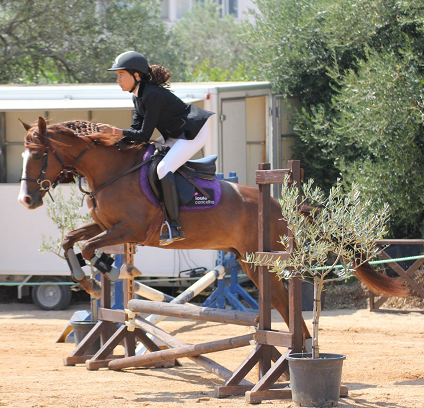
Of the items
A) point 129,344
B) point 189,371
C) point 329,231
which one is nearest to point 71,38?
point 129,344

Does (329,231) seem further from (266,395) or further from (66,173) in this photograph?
(66,173)

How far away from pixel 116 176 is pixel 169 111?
0.66 m

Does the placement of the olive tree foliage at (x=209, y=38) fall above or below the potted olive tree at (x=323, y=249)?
above

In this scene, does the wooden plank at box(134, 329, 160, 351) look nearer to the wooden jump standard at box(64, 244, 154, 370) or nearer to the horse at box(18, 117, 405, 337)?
the wooden jump standard at box(64, 244, 154, 370)

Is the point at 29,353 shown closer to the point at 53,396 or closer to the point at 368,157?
the point at 53,396

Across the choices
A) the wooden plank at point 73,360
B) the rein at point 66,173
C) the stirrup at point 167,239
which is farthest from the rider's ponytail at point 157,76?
the wooden plank at point 73,360

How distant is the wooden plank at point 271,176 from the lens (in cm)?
515

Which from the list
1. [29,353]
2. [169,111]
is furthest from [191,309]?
[29,353]

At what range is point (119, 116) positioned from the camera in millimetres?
10531

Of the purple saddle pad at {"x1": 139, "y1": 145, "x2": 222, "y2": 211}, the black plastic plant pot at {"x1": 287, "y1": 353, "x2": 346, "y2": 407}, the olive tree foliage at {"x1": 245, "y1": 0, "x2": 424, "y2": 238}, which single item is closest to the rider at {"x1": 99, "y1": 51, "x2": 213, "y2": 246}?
the purple saddle pad at {"x1": 139, "y1": 145, "x2": 222, "y2": 211}

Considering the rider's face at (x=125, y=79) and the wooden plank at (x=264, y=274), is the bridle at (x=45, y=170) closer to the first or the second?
the rider's face at (x=125, y=79)

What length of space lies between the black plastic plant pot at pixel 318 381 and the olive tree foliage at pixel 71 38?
13327 millimetres

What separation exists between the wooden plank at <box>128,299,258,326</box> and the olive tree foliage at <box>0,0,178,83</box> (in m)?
11.6

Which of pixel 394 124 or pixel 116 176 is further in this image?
pixel 394 124
